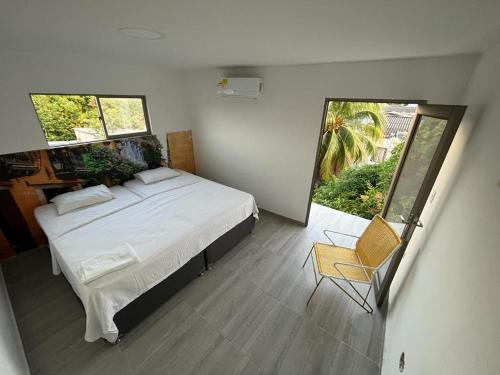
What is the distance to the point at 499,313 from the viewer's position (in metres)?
0.70

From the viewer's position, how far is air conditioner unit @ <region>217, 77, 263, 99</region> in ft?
9.37

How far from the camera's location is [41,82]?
2311 mm

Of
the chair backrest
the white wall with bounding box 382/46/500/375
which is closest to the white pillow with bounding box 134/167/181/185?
the chair backrest

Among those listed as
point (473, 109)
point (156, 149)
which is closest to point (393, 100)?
point (473, 109)

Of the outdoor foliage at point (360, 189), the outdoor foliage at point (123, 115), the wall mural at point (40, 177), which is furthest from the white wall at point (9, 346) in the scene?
the outdoor foliage at point (360, 189)

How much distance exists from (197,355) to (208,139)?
11.0ft

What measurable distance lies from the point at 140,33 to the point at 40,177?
2323 mm

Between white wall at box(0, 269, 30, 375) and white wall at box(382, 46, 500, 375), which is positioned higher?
white wall at box(382, 46, 500, 375)

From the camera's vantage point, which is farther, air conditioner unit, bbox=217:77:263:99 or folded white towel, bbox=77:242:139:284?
air conditioner unit, bbox=217:77:263:99

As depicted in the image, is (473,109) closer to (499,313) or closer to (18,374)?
(499,313)

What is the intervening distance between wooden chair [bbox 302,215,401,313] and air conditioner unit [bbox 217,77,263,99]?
7.35 feet

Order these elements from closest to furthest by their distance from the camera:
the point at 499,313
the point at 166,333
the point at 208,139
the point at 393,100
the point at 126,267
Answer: the point at 499,313, the point at 126,267, the point at 166,333, the point at 393,100, the point at 208,139

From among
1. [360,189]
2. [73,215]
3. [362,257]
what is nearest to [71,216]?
[73,215]

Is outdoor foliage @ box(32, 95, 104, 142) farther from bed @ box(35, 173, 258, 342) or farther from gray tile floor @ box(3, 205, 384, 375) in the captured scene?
gray tile floor @ box(3, 205, 384, 375)
